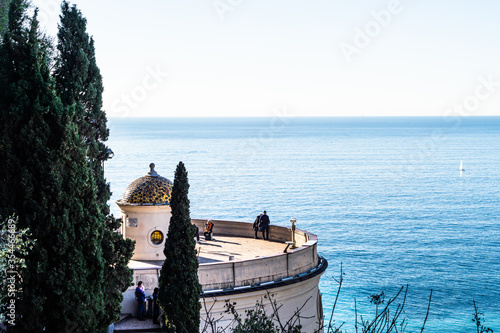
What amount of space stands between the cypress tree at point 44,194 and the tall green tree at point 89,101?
69.4 inches

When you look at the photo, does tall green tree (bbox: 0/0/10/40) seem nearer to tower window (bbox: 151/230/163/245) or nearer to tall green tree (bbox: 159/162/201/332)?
tall green tree (bbox: 159/162/201/332)

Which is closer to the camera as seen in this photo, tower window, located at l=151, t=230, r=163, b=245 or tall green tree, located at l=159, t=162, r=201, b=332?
tall green tree, located at l=159, t=162, r=201, b=332

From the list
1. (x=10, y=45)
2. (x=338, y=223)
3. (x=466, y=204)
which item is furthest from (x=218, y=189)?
(x=10, y=45)

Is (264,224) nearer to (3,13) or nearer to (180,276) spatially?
(180,276)

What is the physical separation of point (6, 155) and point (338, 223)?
174 ft

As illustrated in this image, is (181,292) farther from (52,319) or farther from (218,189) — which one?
(218,189)

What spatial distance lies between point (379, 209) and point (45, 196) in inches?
2533

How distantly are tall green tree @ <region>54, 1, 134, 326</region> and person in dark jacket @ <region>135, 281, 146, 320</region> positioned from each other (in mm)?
1842

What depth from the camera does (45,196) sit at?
41.4 ft

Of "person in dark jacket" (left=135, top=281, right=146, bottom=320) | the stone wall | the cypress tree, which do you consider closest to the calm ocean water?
the stone wall

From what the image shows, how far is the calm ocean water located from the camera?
42.0 m

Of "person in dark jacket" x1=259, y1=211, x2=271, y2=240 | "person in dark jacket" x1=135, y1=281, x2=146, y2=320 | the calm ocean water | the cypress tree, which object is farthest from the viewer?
the calm ocean water

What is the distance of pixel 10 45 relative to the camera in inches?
520

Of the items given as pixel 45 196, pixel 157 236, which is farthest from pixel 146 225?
pixel 45 196
